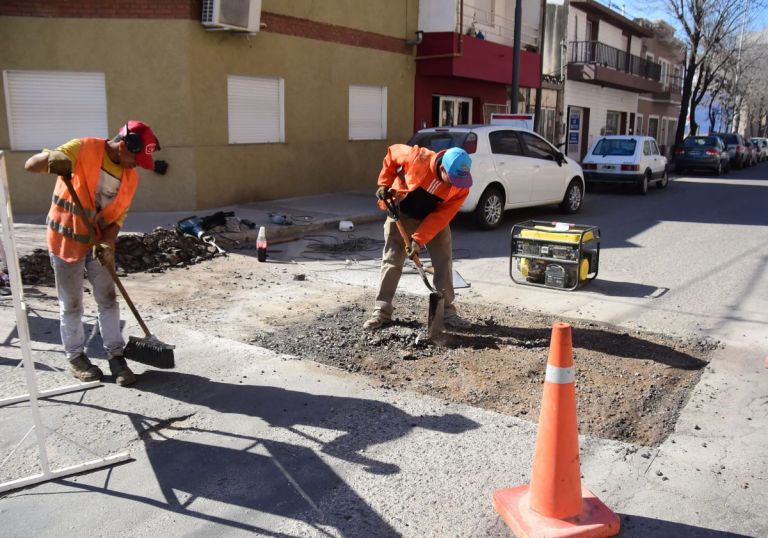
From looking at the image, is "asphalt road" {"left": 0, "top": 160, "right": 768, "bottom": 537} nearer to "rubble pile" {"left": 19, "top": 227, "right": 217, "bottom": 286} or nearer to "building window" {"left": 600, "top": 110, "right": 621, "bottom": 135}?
"rubble pile" {"left": 19, "top": 227, "right": 217, "bottom": 286}

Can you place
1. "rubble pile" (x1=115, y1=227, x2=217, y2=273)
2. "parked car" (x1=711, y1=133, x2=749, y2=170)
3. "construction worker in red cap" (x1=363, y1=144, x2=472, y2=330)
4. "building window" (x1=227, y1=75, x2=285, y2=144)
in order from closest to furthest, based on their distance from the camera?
1. "construction worker in red cap" (x1=363, y1=144, x2=472, y2=330)
2. "rubble pile" (x1=115, y1=227, x2=217, y2=273)
3. "building window" (x1=227, y1=75, x2=285, y2=144)
4. "parked car" (x1=711, y1=133, x2=749, y2=170)

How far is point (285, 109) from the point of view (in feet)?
45.7

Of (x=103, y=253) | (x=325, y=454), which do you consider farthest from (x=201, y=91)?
(x=325, y=454)

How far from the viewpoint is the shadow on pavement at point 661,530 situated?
310cm

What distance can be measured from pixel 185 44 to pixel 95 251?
8.33m

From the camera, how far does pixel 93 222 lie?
14.8 ft

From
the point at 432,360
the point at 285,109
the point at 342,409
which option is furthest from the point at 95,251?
the point at 285,109

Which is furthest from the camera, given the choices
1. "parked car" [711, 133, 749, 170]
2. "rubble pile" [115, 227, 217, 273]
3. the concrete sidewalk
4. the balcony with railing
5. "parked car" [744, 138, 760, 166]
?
"parked car" [744, 138, 760, 166]

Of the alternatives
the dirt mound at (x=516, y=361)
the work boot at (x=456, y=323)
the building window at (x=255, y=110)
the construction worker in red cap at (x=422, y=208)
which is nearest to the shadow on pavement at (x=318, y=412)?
the dirt mound at (x=516, y=361)

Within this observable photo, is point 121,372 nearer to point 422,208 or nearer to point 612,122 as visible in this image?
point 422,208

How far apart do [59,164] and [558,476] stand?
3.43m

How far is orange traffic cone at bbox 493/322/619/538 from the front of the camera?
3092 mm

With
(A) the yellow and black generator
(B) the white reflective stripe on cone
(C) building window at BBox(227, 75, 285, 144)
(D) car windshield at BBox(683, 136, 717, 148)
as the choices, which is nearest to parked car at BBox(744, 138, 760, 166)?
(D) car windshield at BBox(683, 136, 717, 148)

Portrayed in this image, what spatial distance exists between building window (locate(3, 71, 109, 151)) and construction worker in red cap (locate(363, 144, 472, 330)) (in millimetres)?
7778
